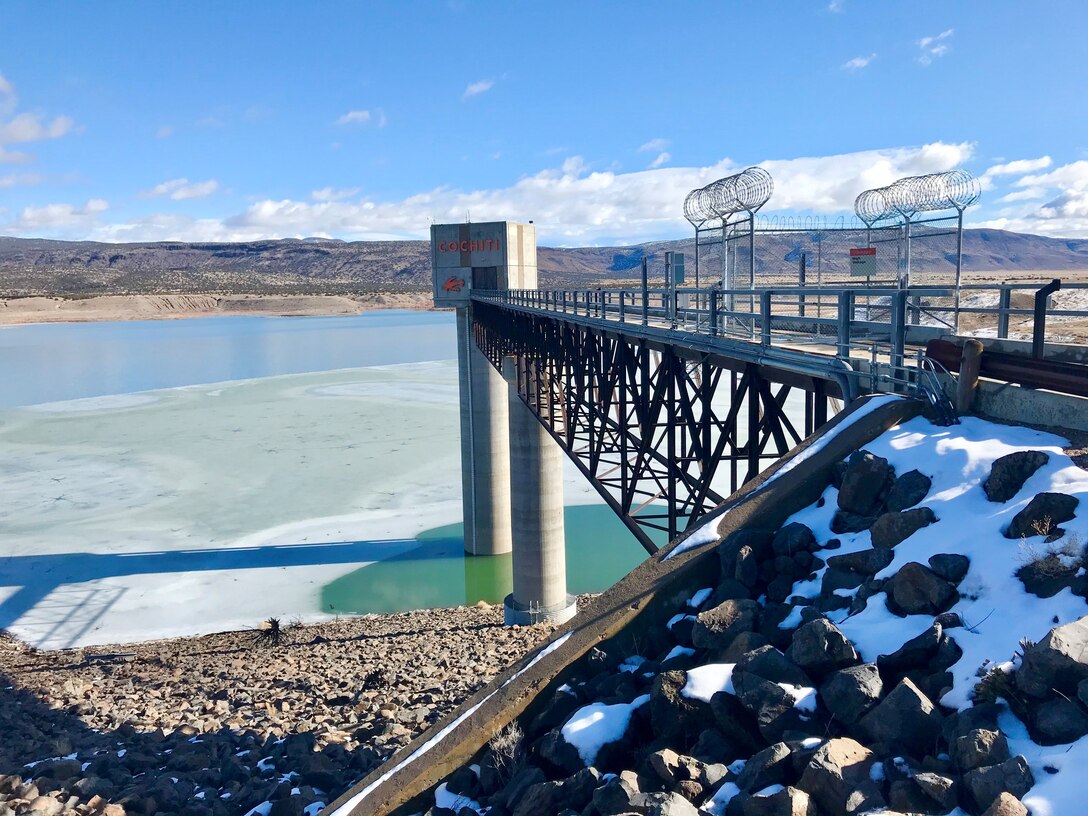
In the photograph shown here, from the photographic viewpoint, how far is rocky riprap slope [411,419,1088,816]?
4.04 meters

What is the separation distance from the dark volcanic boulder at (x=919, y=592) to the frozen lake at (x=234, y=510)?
19.4 meters

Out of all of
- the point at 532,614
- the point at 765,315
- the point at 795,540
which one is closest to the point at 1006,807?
the point at 795,540

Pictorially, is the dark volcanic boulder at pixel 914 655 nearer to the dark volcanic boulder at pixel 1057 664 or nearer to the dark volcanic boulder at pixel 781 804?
the dark volcanic boulder at pixel 1057 664

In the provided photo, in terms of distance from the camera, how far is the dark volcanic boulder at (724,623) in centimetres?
557

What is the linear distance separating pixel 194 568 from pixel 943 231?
2219 centimetres

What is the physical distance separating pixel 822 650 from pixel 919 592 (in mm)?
754

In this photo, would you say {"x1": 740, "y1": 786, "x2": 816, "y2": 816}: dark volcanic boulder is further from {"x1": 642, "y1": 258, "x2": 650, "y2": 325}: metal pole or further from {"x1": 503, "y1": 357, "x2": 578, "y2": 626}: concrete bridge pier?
{"x1": 503, "y1": 357, "x2": 578, "y2": 626}: concrete bridge pier

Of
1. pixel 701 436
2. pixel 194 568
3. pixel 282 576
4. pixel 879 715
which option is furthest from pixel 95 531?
pixel 879 715

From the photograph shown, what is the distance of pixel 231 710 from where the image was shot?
14.2 m

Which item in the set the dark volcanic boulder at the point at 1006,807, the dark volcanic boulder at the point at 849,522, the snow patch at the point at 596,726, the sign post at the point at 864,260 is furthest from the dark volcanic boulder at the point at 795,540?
the sign post at the point at 864,260

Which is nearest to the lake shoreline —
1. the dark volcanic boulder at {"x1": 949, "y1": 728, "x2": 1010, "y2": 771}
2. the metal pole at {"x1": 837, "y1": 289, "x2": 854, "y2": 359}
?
the metal pole at {"x1": 837, "y1": 289, "x2": 854, "y2": 359}

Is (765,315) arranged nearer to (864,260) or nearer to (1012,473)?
(1012,473)

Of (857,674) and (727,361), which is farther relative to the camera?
(727,361)

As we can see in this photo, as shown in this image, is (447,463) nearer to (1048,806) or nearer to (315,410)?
(315,410)
